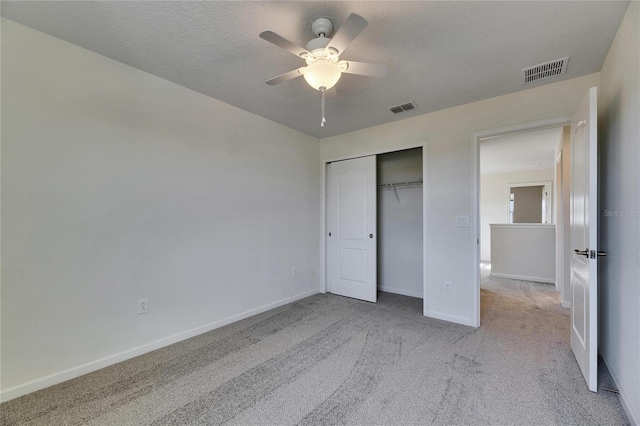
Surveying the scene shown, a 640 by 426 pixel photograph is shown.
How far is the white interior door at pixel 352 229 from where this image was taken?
3836mm

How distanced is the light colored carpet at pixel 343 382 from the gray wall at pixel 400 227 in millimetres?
1262

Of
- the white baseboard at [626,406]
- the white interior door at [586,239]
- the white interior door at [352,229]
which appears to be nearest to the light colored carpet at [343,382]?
the white baseboard at [626,406]

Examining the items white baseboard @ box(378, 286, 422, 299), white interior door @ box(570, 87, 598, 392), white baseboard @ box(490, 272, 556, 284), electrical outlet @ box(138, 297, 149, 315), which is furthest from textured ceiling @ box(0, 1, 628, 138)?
white baseboard @ box(490, 272, 556, 284)

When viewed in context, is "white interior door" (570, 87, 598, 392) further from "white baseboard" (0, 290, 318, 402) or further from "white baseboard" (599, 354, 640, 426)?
"white baseboard" (0, 290, 318, 402)

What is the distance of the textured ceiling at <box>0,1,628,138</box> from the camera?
5.43ft

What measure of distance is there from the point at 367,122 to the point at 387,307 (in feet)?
8.12

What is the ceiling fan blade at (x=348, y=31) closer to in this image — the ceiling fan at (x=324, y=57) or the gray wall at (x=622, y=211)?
the ceiling fan at (x=324, y=57)

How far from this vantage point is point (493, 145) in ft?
15.7

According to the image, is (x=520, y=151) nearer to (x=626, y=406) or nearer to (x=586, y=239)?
(x=586, y=239)

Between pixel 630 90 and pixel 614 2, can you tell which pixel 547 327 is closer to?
pixel 630 90

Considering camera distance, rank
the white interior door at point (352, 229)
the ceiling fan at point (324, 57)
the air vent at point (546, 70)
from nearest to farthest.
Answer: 1. the ceiling fan at point (324, 57)
2. the air vent at point (546, 70)
3. the white interior door at point (352, 229)

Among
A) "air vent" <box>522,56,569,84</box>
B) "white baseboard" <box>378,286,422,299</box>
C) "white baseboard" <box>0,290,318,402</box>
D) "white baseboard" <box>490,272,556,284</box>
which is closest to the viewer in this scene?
"white baseboard" <box>0,290,318,402</box>

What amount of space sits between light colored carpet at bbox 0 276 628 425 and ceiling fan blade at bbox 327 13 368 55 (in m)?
2.19

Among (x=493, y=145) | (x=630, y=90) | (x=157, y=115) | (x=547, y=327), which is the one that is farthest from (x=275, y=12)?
(x=493, y=145)
